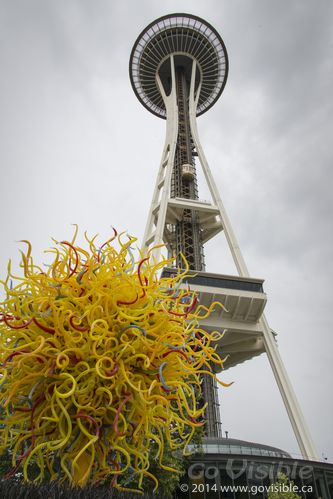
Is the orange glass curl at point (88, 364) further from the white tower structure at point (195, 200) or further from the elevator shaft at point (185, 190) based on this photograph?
the elevator shaft at point (185, 190)

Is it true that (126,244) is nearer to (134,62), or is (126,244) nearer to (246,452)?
(246,452)

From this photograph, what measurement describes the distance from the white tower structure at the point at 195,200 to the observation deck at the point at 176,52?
0.11 metres

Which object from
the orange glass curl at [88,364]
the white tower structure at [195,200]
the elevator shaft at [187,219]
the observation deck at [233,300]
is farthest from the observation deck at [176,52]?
the orange glass curl at [88,364]

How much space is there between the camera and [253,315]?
2842cm

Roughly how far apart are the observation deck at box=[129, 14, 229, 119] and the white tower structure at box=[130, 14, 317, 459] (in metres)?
0.11

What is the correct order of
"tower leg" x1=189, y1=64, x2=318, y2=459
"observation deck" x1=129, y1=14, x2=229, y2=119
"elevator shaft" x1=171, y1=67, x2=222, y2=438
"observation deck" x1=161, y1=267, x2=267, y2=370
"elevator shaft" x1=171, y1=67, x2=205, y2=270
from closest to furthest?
"tower leg" x1=189, y1=64, x2=318, y2=459, "observation deck" x1=161, y1=267, x2=267, y2=370, "elevator shaft" x1=171, y1=67, x2=222, y2=438, "elevator shaft" x1=171, y1=67, x2=205, y2=270, "observation deck" x1=129, y1=14, x2=229, y2=119

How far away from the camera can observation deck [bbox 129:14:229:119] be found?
49125mm

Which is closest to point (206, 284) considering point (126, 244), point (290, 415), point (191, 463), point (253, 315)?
point (253, 315)

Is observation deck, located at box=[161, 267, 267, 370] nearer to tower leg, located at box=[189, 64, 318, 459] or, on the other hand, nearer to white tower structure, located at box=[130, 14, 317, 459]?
white tower structure, located at box=[130, 14, 317, 459]

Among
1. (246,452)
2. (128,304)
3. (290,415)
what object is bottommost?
(128,304)

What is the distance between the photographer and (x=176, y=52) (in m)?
49.5

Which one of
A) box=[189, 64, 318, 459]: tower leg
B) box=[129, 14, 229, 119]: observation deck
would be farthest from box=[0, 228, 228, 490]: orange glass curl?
box=[129, 14, 229, 119]: observation deck

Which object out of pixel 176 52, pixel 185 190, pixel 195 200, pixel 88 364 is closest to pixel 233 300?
pixel 195 200

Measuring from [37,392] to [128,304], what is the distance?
146 cm
